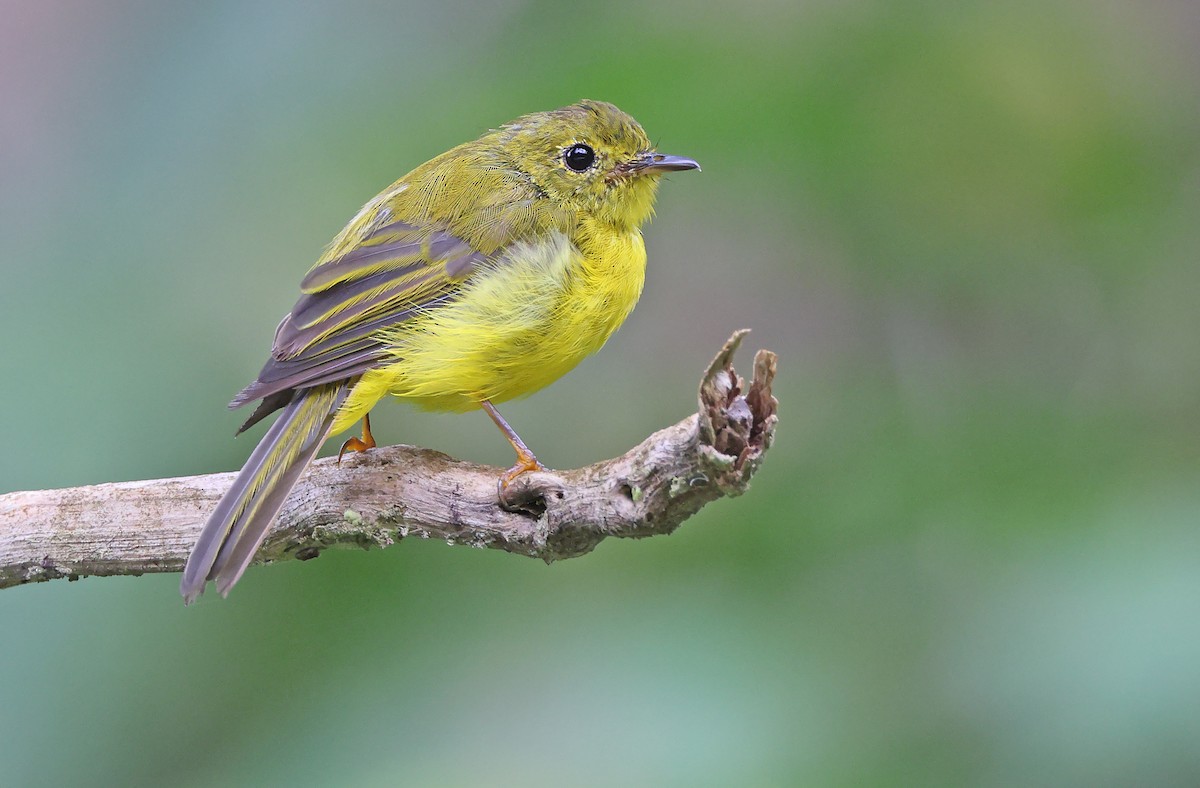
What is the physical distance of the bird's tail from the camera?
7.86 feet

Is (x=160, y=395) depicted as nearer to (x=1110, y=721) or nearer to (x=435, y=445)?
(x=435, y=445)

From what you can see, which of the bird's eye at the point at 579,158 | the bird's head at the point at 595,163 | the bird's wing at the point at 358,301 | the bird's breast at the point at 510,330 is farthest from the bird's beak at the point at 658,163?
the bird's wing at the point at 358,301

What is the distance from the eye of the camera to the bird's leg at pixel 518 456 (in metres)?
2.60

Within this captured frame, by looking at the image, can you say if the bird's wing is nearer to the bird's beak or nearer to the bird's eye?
the bird's eye

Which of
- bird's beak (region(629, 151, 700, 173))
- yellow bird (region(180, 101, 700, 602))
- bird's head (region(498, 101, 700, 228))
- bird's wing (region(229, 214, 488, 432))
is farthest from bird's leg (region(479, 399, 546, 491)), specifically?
bird's beak (region(629, 151, 700, 173))

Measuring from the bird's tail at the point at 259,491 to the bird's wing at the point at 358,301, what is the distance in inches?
2.6

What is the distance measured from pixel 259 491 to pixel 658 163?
158 cm

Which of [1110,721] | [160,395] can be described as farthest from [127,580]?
[1110,721]

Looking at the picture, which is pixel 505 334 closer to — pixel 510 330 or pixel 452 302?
pixel 510 330

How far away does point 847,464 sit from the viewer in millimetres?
2492

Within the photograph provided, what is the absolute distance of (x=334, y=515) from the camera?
276cm

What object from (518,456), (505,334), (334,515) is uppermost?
(505,334)

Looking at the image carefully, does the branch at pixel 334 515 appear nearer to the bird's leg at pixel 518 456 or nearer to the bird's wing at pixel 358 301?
the bird's leg at pixel 518 456

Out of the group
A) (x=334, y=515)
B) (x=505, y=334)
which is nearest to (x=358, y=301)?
(x=505, y=334)
